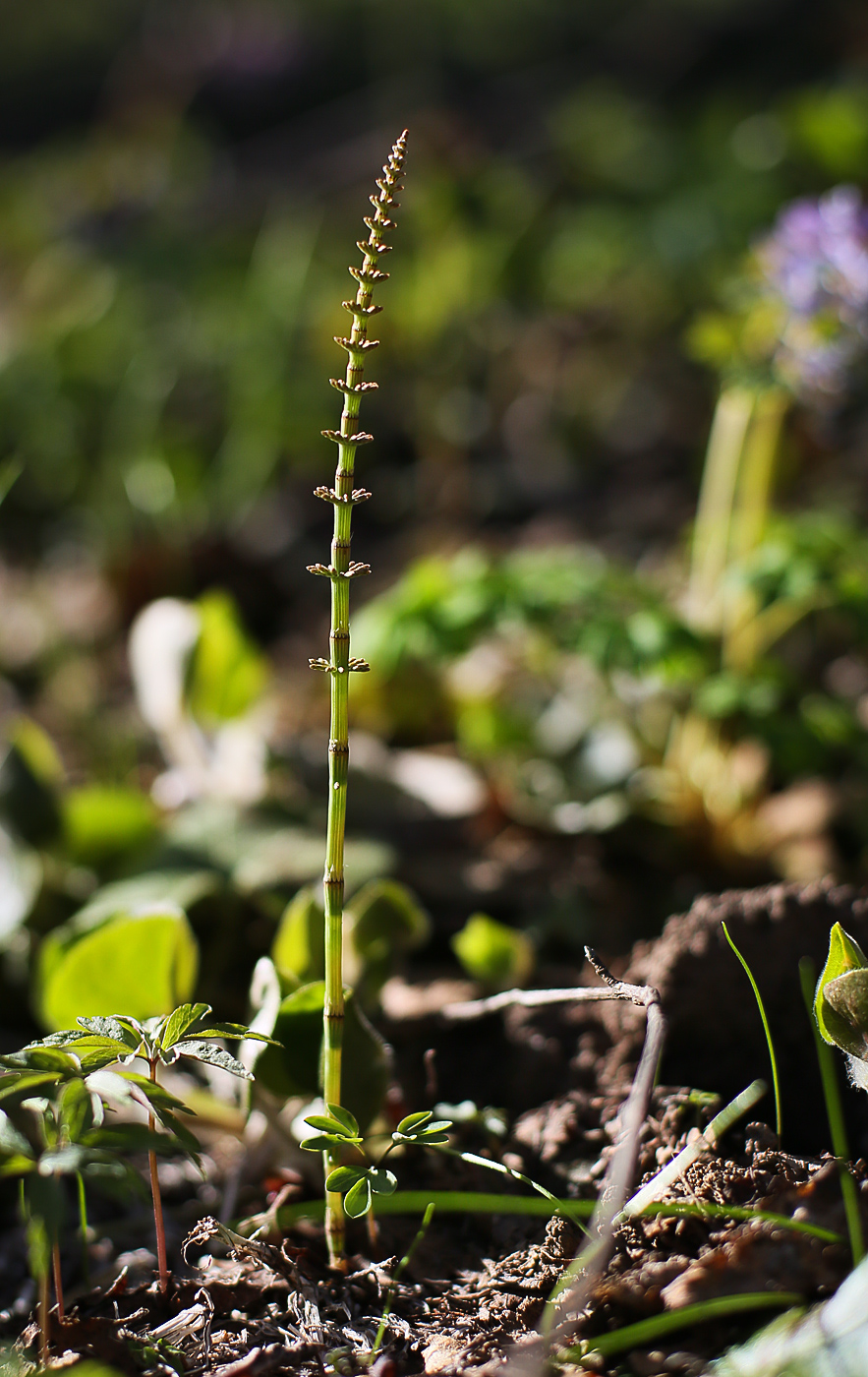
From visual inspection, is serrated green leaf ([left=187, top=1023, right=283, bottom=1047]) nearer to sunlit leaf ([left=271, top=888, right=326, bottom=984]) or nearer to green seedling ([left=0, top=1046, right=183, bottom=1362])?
green seedling ([left=0, top=1046, right=183, bottom=1362])

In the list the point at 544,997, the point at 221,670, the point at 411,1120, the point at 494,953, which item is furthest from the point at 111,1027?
the point at 221,670

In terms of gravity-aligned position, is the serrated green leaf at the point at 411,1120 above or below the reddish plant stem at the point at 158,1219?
above

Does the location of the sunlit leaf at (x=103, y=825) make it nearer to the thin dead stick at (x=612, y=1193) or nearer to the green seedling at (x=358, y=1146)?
the green seedling at (x=358, y=1146)

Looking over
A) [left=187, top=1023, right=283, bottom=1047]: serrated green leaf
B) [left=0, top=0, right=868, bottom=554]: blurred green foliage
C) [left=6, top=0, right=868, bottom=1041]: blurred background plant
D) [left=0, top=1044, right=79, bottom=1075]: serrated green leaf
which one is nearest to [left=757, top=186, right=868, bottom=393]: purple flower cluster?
[left=6, top=0, right=868, bottom=1041]: blurred background plant

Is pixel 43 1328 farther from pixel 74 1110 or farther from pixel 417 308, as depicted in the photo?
pixel 417 308

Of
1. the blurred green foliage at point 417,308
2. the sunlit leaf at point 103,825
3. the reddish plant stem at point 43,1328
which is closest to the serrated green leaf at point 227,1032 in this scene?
the reddish plant stem at point 43,1328

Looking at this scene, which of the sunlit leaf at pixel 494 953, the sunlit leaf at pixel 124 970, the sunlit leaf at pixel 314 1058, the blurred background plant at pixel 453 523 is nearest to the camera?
the sunlit leaf at pixel 314 1058
